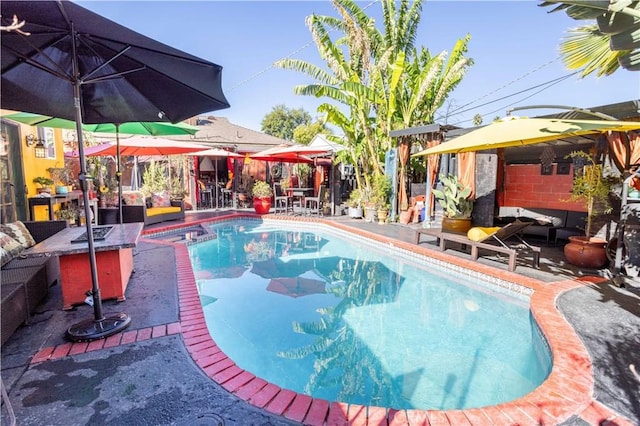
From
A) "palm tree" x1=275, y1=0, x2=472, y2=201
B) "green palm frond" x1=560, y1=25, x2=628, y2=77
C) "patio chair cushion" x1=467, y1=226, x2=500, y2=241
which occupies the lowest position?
"patio chair cushion" x1=467, y1=226, x2=500, y2=241

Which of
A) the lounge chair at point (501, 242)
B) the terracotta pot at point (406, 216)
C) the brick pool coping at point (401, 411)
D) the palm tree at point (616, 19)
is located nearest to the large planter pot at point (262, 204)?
the terracotta pot at point (406, 216)

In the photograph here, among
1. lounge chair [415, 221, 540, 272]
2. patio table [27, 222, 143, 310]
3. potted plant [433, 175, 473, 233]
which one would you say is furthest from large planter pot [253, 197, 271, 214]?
patio table [27, 222, 143, 310]

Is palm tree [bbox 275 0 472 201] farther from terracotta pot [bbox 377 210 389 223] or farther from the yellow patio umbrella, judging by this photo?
the yellow patio umbrella

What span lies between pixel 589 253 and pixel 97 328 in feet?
23.2

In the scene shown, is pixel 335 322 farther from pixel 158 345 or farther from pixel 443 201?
pixel 443 201

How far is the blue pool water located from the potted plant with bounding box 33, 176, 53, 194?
12.3 ft

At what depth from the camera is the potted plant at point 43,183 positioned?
7154mm

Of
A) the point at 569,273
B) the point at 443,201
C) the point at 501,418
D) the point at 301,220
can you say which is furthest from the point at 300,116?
the point at 501,418

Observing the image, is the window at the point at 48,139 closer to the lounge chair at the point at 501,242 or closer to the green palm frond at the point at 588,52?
the lounge chair at the point at 501,242

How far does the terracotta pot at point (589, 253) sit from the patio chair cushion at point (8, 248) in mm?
8161

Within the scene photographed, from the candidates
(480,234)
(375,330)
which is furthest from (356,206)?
(375,330)

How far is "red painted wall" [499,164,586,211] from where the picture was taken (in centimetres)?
873

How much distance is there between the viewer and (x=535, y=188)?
9391 millimetres

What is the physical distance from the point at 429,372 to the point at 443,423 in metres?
1.21
